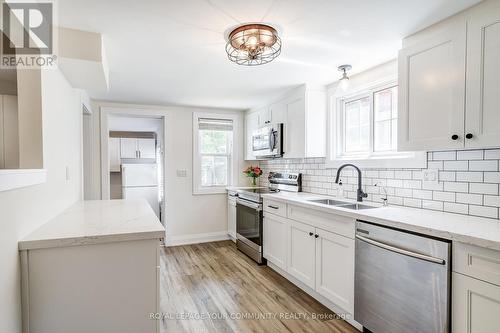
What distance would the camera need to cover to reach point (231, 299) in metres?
2.60

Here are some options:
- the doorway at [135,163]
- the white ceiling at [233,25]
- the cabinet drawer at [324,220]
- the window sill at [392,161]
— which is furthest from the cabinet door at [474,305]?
the doorway at [135,163]

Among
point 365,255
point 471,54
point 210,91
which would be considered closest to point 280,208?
point 365,255

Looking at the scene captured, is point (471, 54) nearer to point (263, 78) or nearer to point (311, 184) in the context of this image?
point (263, 78)

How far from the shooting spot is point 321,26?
6.11ft

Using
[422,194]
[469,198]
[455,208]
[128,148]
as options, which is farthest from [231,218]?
[128,148]

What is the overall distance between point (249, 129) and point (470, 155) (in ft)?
10.5

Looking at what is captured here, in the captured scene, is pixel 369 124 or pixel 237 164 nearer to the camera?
pixel 369 124

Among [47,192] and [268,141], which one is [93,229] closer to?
[47,192]

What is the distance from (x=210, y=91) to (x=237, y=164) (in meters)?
1.64

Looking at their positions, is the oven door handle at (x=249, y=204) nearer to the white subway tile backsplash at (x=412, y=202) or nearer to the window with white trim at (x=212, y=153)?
the window with white trim at (x=212, y=153)

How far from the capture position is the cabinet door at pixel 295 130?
3.20 metres

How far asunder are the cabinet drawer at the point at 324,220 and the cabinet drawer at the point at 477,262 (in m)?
0.72

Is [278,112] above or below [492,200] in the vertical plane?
above

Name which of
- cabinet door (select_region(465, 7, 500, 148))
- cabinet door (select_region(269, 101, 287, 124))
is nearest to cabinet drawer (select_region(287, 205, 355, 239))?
A: cabinet door (select_region(465, 7, 500, 148))
